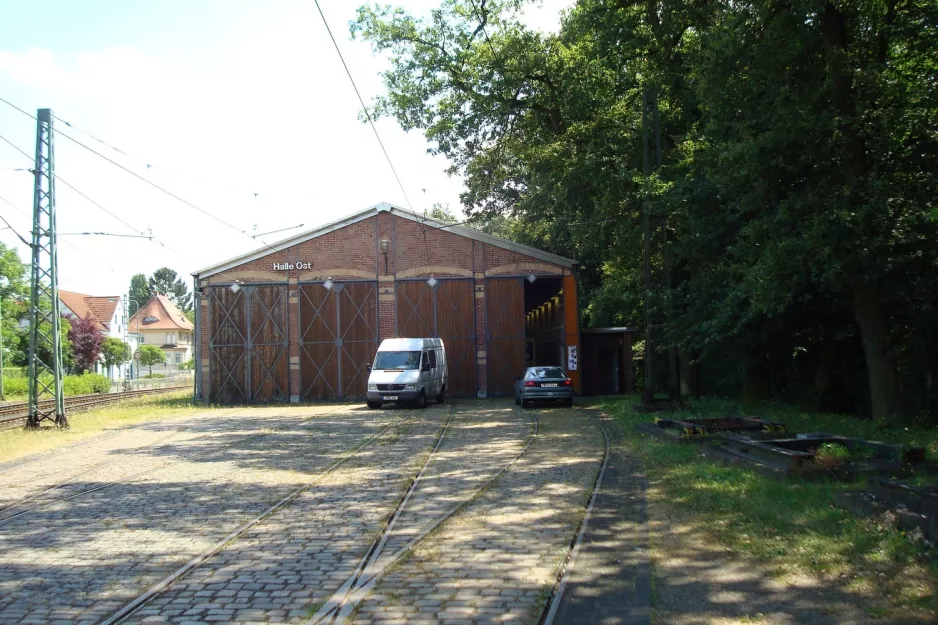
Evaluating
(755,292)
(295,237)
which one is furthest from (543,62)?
(295,237)

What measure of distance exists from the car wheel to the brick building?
20.7ft

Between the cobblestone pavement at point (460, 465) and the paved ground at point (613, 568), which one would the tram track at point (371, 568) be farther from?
the paved ground at point (613, 568)

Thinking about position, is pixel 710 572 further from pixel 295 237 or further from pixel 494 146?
pixel 295 237

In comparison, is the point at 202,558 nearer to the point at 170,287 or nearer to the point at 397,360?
the point at 397,360

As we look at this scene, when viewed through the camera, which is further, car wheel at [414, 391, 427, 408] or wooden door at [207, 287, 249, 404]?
wooden door at [207, 287, 249, 404]

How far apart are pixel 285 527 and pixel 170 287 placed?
130 meters

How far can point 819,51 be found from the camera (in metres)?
14.4

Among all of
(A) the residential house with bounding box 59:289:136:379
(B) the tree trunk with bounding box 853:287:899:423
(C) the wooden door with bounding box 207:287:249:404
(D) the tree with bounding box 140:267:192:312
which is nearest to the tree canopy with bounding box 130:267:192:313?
(D) the tree with bounding box 140:267:192:312

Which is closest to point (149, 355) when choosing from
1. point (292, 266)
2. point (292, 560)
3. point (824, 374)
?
point (292, 266)

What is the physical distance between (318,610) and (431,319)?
28.1m

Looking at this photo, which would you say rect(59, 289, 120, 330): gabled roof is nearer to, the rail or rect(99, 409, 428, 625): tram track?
the rail

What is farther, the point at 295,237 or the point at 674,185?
the point at 295,237

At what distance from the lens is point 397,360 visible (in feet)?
88.9

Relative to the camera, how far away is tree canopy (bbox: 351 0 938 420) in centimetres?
1361
